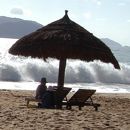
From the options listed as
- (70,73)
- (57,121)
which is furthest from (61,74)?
(70,73)

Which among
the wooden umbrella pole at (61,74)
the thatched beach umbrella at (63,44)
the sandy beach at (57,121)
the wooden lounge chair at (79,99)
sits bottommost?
the sandy beach at (57,121)

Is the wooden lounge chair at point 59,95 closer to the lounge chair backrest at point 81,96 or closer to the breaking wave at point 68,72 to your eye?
the lounge chair backrest at point 81,96

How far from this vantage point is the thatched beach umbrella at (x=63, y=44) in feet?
43.5

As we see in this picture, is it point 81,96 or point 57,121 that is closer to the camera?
point 57,121

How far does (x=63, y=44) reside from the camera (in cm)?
1319

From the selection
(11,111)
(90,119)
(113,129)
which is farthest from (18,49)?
(113,129)

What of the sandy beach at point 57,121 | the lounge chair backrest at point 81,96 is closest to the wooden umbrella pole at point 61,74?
the lounge chair backrest at point 81,96

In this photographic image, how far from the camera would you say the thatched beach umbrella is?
13258 mm

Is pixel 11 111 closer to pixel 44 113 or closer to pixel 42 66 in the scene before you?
pixel 44 113

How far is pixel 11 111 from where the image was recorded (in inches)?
459

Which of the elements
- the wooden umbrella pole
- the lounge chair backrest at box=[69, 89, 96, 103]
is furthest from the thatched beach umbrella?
the lounge chair backrest at box=[69, 89, 96, 103]


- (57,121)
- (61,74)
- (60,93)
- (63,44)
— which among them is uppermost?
(63,44)

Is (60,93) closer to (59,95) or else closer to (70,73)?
(59,95)

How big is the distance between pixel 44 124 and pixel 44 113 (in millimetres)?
1581
